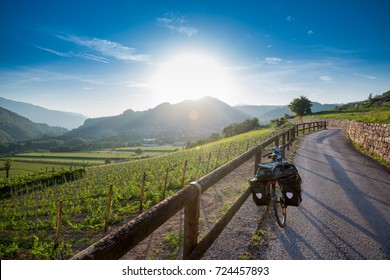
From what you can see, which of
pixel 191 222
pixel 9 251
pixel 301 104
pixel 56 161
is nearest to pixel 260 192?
pixel 191 222

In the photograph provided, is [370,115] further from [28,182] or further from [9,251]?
[28,182]

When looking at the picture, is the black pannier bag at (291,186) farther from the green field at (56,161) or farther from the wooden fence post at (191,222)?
the green field at (56,161)

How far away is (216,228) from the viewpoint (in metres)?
3.49

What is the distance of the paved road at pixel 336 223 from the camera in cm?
380

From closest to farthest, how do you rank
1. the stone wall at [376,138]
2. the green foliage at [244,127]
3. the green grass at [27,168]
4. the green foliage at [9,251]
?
the green foliage at [9,251] < the stone wall at [376,138] < the green grass at [27,168] < the green foliage at [244,127]

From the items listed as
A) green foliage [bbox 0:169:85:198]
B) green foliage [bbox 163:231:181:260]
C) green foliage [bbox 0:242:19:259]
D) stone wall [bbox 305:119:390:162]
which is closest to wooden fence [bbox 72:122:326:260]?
green foliage [bbox 163:231:181:260]

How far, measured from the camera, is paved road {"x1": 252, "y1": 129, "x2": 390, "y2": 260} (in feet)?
12.5

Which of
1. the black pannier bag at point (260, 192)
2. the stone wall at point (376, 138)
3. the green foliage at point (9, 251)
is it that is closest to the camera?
the black pannier bag at point (260, 192)

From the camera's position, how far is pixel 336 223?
15.9ft

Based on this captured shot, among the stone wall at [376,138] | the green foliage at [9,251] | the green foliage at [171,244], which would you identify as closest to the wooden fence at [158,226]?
the green foliage at [171,244]

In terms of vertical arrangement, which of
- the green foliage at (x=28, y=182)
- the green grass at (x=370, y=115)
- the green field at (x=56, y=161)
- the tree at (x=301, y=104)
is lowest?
the green field at (x=56, y=161)

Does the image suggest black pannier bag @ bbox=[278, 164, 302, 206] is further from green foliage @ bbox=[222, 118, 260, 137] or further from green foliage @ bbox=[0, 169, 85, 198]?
green foliage @ bbox=[222, 118, 260, 137]

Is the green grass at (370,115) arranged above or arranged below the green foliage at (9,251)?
above
